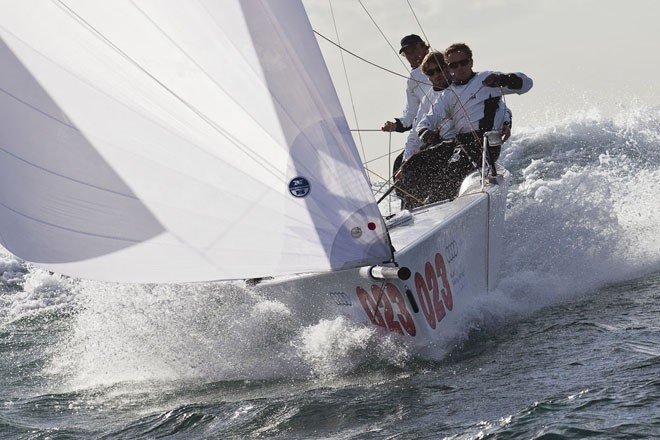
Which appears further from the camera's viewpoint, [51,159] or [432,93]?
[432,93]

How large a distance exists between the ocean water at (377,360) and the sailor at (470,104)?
0.92 metres

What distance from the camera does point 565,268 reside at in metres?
6.45

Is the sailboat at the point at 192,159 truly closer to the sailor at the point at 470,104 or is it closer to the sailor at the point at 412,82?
the sailor at the point at 470,104

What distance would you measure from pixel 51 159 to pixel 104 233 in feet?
1.52

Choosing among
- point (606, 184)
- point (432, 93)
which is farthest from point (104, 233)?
point (606, 184)

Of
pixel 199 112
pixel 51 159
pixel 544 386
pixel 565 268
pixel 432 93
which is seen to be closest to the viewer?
pixel 544 386

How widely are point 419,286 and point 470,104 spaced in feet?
8.52

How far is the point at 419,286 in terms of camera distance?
171 inches

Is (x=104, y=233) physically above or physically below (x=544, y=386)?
above

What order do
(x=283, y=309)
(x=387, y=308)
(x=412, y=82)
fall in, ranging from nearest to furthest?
(x=387, y=308)
(x=283, y=309)
(x=412, y=82)

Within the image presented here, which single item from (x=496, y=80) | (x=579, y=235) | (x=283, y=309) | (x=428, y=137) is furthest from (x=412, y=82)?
(x=283, y=309)

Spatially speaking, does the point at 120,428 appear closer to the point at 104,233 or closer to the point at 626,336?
the point at 104,233

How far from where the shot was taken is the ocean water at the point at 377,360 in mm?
3488

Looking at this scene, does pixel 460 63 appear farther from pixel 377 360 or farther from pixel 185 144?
pixel 185 144
